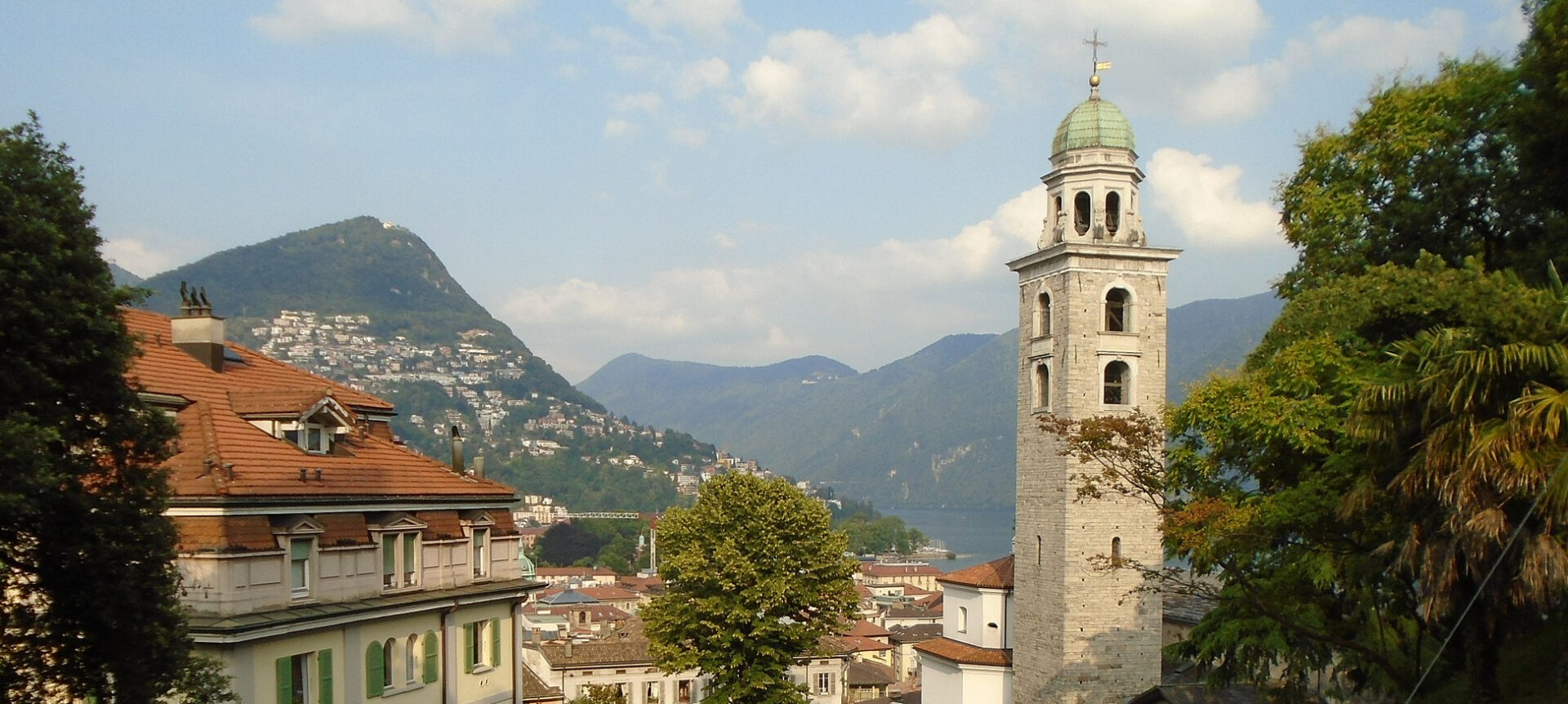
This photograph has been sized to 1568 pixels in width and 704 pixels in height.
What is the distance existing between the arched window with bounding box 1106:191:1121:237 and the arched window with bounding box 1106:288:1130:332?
181 cm

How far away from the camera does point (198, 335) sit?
21.1m

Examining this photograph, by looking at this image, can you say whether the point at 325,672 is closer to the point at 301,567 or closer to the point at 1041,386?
the point at 301,567

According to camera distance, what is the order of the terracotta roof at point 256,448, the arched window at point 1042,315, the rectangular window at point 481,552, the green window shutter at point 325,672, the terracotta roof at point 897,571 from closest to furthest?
the terracotta roof at point 256,448, the green window shutter at point 325,672, the rectangular window at point 481,552, the arched window at point 1042,315, the terracotta roof at point 897,571

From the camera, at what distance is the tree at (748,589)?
1569 inches

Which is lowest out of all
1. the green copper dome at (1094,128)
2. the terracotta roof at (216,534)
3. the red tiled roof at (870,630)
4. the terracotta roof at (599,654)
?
the red tiled roof at (870,630)

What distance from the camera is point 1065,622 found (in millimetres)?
39781

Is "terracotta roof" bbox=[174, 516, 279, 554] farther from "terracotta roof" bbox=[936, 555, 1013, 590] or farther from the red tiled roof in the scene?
the red tiled roof

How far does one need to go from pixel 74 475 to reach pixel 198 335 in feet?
28.7

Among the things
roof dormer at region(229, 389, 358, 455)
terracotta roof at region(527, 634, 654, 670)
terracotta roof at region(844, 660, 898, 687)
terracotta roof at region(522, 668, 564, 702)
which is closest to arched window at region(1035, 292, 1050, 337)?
terracotta roof at region(522, 668, 564, 702)

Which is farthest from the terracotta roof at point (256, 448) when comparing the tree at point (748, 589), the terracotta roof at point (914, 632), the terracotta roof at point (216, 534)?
the terracotta roof at point (914, 632)

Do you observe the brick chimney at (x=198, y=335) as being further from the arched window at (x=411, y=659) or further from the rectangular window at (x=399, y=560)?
the arched window at (x=411, y=659)

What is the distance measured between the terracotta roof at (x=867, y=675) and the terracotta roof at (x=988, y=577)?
88.4ft

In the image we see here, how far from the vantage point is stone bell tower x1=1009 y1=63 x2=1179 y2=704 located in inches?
1566

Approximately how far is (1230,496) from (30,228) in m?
15.1
